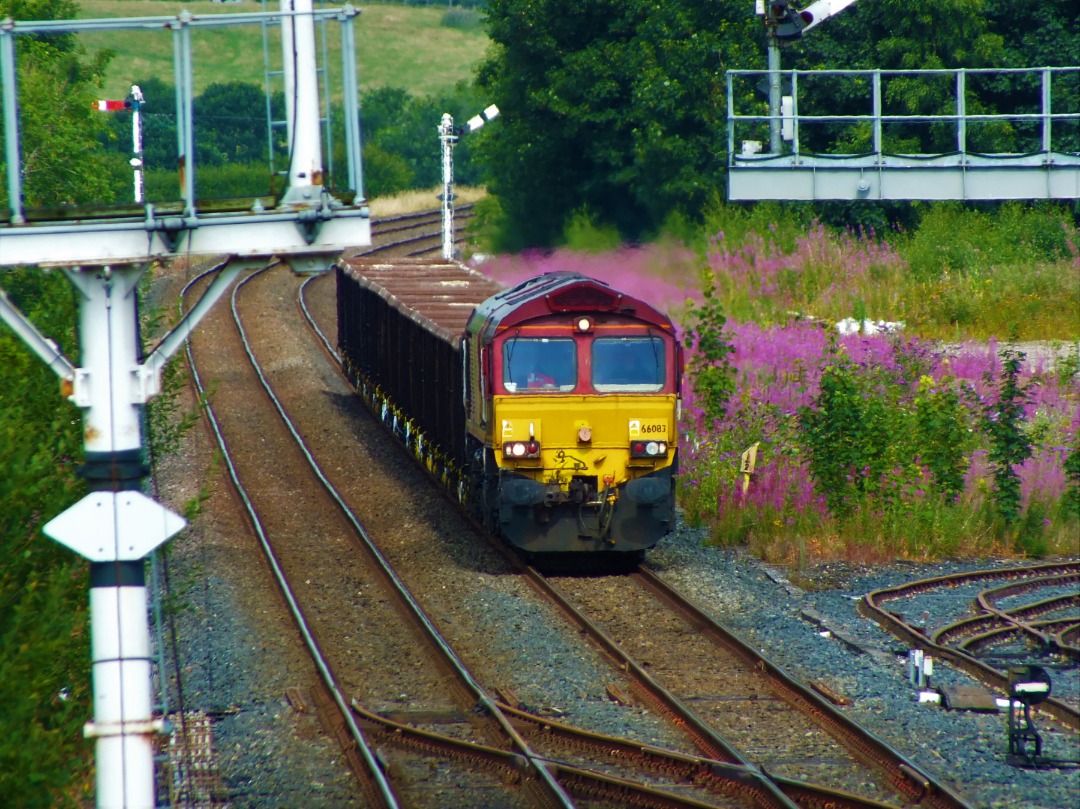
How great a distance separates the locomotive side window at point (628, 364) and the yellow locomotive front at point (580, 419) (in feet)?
0.03

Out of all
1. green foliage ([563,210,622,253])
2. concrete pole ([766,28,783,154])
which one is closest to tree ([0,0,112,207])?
concrete pole ([766,28,783,154])

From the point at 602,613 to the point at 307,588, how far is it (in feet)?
10.2

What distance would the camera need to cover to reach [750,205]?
31.3 metres

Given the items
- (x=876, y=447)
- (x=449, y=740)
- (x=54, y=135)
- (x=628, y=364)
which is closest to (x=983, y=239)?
(x=876, y=447)

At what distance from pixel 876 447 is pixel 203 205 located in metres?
10.5

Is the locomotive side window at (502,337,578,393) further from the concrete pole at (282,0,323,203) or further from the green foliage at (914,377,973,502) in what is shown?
the concrete pole at (282,0,323,203)

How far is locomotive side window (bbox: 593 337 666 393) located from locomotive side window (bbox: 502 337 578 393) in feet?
0.84

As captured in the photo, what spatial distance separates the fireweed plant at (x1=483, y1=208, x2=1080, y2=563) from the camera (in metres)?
15.4

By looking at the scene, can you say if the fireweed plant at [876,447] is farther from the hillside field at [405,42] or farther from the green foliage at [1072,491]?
the hillside field at [405,42]

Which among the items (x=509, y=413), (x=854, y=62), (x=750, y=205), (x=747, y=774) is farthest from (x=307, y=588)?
(x=854, y=62)

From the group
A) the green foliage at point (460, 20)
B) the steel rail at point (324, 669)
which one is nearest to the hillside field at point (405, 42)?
the green foliage at point (460, 20)

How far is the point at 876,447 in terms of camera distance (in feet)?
51.2

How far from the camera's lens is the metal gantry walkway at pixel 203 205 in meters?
6.31

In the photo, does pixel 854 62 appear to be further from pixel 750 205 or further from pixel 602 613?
pixel 602 613
